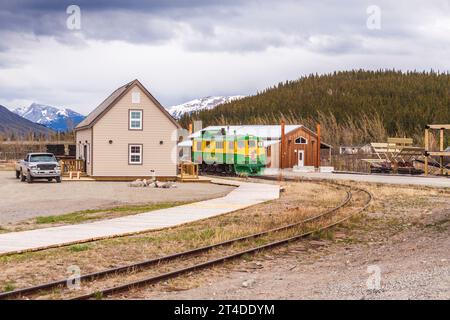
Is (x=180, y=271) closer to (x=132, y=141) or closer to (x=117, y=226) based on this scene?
(x=117, y=226)

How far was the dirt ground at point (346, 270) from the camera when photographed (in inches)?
407

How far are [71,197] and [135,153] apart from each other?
1399cm

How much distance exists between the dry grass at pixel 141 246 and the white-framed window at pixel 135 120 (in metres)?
19.4

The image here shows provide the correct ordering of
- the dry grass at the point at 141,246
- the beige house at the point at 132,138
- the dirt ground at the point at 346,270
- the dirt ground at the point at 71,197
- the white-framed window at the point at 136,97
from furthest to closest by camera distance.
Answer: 1. the white-framed window at the point at 136,97
2. the beige house at the point at 132,138
3. the dirt ground at the point at 71,197
4. the dry grass at the point at 141,246
5. the dirt ground at the point at 346,270

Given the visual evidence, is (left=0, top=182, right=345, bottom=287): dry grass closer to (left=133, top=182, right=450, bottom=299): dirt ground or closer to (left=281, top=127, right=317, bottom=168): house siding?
(left=133, top=182, right=450, bottom=299): dirt ground

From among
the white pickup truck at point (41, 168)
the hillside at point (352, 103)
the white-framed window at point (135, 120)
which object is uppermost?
the hillside at point (352, 103)

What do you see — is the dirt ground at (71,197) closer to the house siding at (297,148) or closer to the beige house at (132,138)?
the beige house at (132,138)

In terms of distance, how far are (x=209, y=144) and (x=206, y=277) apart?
4091 cm

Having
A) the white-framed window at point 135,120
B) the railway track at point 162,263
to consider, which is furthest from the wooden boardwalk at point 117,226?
the white-framed window at point 135,120

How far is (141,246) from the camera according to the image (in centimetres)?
1503

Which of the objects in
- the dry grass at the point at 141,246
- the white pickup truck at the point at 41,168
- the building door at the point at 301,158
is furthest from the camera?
the building door at the point at 301,158

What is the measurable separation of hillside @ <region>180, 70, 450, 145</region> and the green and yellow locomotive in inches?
1326

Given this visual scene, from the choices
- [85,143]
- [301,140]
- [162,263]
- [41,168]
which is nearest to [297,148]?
[301,140]

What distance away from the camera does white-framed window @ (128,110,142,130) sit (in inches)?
1662
